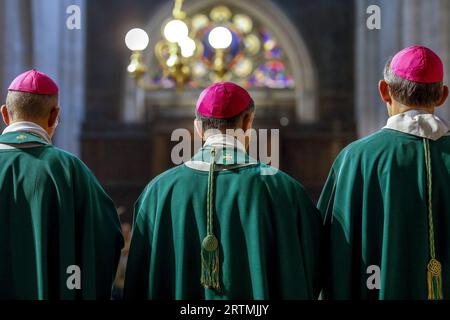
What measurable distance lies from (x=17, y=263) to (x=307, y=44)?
575 inches

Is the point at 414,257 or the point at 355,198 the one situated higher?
the point at 355,198

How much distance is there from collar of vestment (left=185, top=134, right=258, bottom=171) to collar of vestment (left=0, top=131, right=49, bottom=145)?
0.75 meters

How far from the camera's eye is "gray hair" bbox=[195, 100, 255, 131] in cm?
388

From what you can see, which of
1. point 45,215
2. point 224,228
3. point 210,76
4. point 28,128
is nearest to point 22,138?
point 28,128

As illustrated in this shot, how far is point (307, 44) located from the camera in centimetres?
1788

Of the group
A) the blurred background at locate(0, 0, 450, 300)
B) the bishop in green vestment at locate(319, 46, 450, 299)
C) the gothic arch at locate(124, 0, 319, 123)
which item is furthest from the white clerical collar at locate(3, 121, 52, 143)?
the gothic arch at locate(124, 0, 319, 123)

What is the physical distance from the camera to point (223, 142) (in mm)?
3857

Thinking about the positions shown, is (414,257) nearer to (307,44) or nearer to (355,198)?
(355,198)

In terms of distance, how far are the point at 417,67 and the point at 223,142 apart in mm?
970

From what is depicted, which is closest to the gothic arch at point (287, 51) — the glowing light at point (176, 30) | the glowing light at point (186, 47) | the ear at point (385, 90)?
the glowing light at point (186, 47)
